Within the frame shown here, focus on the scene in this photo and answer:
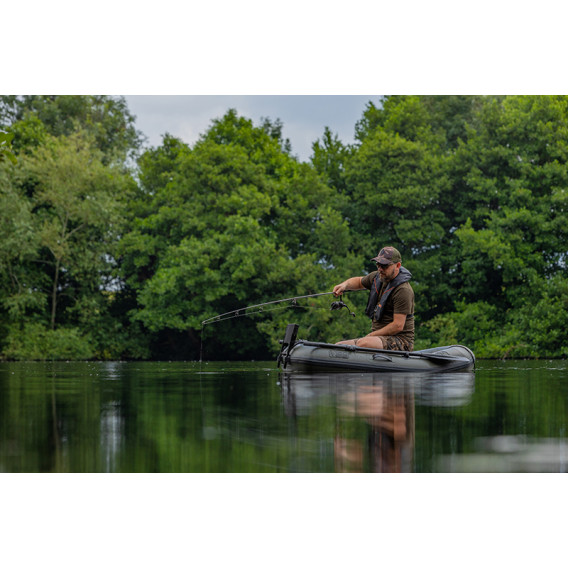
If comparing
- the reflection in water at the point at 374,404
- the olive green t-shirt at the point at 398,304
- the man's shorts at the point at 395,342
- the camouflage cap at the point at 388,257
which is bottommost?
the reflection in water at the point at 374,404

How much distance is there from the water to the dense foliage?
2004 centimetres

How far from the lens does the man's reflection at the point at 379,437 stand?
15.6 ft

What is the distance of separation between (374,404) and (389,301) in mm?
4538

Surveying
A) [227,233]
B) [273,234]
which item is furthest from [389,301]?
[273,234]

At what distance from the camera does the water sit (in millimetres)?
4852

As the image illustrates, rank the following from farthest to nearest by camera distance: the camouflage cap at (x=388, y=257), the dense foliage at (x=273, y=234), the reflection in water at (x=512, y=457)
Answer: the dense foliage at (x=273, y=234), the camouflage cap at (x=388, y=257), the reflection in water at (x=512, y=457)

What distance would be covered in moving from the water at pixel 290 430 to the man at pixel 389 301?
Result: 1909 mm

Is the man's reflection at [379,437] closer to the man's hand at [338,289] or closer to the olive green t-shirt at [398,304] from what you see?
the olive green t-shirt at [398,304]

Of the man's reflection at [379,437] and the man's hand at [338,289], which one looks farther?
the man's hand at [338,289]

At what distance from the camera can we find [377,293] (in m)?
12.8

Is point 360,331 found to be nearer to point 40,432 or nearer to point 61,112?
point 61,112

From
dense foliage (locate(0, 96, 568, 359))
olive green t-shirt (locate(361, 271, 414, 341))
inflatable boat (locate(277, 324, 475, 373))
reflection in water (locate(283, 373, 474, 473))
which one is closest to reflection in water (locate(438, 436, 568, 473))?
reflection in water (locate(283, 373, 474, 473))

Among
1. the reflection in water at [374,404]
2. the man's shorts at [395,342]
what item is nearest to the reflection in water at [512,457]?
the reflection in water at [374,404]

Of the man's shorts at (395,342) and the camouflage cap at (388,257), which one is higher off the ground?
the camouflage cap at (388,257)
